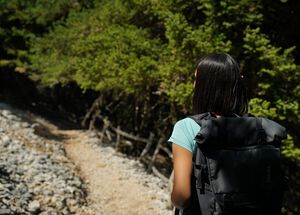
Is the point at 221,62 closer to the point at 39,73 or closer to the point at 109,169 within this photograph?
the point at 109,169

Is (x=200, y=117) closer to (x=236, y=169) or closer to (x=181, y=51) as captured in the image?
(x=236, y=169)

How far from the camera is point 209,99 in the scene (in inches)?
83.1

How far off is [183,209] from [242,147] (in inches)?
18.2

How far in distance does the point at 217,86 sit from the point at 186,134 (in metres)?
0.33

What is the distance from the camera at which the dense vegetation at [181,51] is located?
24.1ft

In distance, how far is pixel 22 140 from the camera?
10734 mm

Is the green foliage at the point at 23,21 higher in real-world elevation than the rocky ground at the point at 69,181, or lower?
higher

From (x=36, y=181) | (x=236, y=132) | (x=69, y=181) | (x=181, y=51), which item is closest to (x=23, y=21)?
(x=69, y=181)

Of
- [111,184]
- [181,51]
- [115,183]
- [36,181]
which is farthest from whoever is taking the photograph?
[115,183]

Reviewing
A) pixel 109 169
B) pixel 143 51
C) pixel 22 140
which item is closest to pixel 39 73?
pixel 22 140

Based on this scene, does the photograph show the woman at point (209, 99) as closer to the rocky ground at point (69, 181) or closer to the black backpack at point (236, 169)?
the black backpack at point (236, 169)

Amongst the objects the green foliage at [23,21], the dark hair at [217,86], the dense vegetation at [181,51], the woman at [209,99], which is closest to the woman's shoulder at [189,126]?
the woman at [209,99]

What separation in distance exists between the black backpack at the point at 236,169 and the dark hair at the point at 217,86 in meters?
0.12

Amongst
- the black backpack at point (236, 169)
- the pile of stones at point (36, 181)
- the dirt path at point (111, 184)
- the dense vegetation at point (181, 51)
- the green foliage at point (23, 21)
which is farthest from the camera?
the green foliage at point (23, 21)
